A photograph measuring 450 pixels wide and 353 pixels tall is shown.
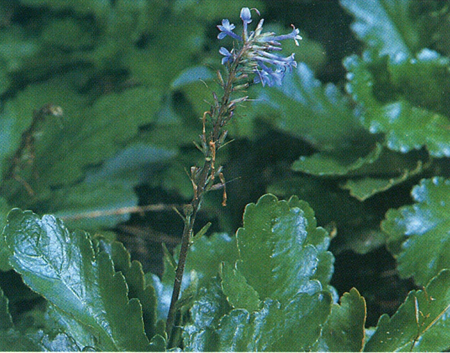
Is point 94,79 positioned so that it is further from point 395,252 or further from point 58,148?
point 395,252

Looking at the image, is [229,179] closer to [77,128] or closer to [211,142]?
[211,142]

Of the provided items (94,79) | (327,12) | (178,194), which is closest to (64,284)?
(178,194)

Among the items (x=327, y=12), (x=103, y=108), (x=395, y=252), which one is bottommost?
(x=395, y=252)

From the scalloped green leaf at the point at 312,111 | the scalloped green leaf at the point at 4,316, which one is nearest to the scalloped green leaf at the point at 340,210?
the scalloped green leaf at the point at 312,111

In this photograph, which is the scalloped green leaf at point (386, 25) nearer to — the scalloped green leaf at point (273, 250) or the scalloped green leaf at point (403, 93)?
the scalloped green leaf at point (403, 93)

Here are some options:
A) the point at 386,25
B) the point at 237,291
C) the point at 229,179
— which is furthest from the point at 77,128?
the point at 386,25
